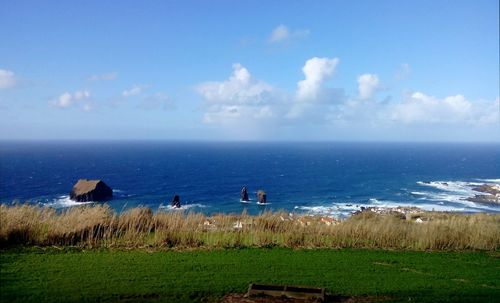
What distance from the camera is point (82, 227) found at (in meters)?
11.7

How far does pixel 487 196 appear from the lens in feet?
203

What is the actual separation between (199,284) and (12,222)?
250 inches

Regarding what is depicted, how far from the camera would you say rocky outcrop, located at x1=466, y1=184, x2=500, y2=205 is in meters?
58.9

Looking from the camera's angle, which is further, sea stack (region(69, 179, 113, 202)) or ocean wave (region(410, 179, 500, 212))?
ocean wave (region(410, 179, 500, 212))

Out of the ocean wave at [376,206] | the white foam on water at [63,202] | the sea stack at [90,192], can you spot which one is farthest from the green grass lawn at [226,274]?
the sea stack at [90,192]

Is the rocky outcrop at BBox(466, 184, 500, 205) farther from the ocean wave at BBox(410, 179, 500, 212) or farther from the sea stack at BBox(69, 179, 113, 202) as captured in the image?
the sea stack at BBox(69, 179, 113, 202)

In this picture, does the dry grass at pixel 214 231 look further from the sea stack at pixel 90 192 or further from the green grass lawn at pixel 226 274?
the sea stack at pixel 90 192

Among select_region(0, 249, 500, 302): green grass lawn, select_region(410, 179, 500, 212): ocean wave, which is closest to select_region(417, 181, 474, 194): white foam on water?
select_region(410, 179, 500, 212): ocean wave

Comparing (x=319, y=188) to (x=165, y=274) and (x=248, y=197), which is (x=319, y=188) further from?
(x=165, y=274)

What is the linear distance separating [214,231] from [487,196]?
205ft

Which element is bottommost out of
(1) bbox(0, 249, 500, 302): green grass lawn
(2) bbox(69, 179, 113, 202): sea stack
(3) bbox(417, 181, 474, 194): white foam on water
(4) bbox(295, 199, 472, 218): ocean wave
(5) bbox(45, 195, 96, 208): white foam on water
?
(4) bbox(295, 199, 472, 218): ocean wave

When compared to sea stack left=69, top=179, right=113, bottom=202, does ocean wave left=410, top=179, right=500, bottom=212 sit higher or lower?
lower

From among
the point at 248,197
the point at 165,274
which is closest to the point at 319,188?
the point at 248,197

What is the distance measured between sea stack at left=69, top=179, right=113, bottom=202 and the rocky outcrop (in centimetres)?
5451
